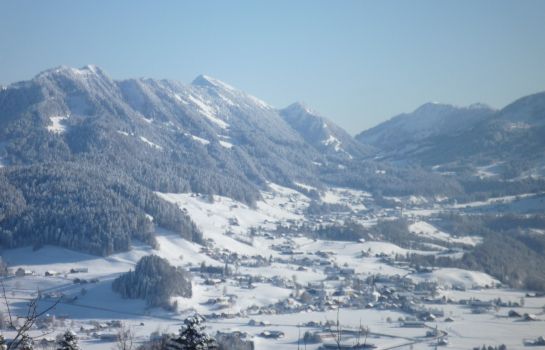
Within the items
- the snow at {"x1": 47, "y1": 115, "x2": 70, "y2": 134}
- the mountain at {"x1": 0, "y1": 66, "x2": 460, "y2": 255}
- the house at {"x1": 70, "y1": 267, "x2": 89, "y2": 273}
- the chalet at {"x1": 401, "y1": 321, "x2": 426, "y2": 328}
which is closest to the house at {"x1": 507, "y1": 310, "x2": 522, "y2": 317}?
the chalet at {"x1": 401, "y1": 321, "x2": 426, "y2": 328}

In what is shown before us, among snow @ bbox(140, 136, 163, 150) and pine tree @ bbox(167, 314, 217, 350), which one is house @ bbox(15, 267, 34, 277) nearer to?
pine tree @ bbox(167, 314, 217, 350)

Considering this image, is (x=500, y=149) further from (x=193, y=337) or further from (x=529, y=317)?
(x=193, y=337)

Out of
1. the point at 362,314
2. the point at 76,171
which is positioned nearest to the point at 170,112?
the point at 76,171

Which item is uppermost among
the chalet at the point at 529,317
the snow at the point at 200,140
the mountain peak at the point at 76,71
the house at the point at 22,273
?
the mountain peak at the point at 76,71

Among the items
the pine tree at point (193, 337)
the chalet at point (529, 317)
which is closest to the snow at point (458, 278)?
the chalet at point (529, 317)

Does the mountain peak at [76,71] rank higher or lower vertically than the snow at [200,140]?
higher

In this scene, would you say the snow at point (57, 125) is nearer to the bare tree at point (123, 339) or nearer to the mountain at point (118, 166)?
the mountain at point (118, 166)

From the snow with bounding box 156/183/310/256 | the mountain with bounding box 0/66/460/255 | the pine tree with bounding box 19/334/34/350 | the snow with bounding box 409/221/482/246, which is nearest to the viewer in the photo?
the pine tree with bounding box 19/334/34/350

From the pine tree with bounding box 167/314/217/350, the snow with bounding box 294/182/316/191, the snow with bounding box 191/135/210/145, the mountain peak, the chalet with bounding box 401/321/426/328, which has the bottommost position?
the chalet with bounding box 401/321/426/328
